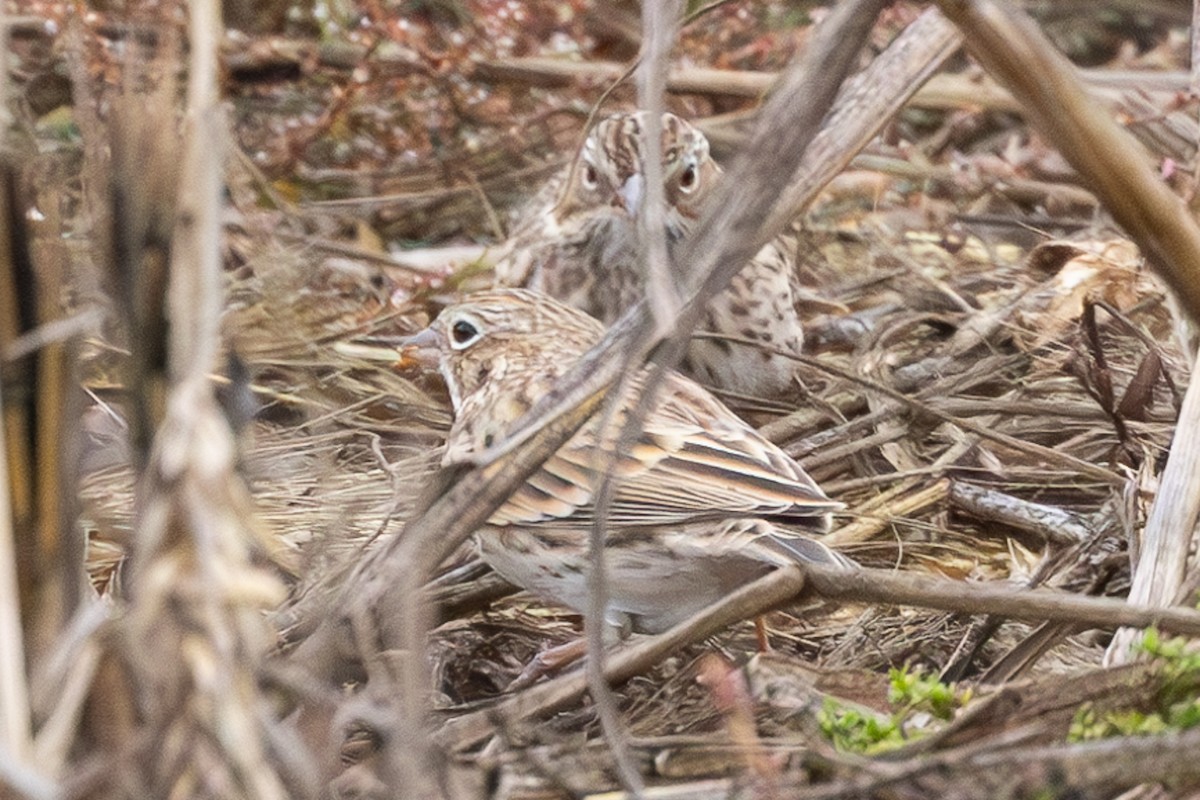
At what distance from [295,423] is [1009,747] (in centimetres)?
220

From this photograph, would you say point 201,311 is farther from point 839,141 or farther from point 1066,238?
point 1066,238

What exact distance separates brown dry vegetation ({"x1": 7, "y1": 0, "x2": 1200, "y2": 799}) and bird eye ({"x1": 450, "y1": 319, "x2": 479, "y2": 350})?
31 cm

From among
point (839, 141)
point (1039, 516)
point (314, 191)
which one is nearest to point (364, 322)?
point (314, 191)

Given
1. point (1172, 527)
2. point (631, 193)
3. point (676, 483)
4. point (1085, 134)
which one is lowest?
point (676, 483)

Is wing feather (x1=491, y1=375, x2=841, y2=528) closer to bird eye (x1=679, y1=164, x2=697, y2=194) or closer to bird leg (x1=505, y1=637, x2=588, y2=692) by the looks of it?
bird leg (x1=505, y1=637, x2=588, y2=692)

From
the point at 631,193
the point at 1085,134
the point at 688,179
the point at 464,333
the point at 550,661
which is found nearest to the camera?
the point at 1085,134

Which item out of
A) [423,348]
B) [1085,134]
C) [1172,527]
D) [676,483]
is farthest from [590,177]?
[1085,134]

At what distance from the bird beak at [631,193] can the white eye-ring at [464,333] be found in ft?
2.51

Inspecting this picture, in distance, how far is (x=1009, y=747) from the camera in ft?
6.41

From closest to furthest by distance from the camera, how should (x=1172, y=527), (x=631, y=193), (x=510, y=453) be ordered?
1. (x=510, y=453)
2. (x=1172, y=527)
3. (x=631, y=193)

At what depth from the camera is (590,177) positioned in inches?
184

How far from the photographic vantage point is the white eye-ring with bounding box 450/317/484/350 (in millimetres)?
3711

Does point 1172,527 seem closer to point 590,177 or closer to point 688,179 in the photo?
point 688,179

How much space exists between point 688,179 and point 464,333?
110 cm
